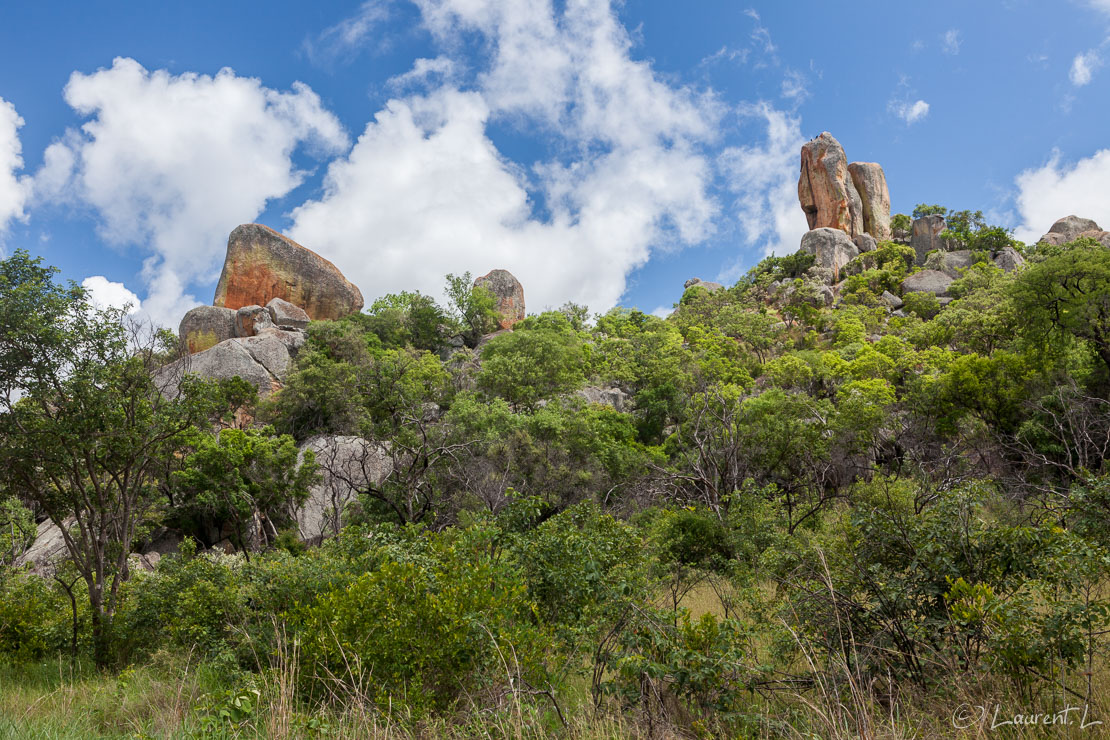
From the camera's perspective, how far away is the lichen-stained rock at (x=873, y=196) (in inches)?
2618

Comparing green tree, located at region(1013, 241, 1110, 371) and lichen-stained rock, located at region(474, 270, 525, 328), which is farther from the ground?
lichen-stained rock, located at region(474, 270, 525, 328)

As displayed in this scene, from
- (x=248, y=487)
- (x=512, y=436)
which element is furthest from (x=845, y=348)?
(x=248, y=487)

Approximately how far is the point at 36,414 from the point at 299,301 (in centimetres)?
3851

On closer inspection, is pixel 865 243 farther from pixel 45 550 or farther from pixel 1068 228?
pixel 45 550

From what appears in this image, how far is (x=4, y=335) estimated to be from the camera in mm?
7539

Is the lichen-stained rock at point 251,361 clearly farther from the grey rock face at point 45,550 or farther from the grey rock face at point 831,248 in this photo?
the grey rock face at point 831,248

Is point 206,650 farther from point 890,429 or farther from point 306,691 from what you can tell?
point 890,429

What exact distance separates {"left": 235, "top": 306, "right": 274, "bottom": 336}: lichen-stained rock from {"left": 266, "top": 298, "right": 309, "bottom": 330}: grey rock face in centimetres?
58

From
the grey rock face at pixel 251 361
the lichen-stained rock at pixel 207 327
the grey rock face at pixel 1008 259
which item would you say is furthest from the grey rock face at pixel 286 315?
the grey rock face at pixel 1008 259

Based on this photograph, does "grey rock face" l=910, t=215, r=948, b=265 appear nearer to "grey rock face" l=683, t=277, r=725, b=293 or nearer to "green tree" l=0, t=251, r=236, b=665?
"grey rock face" l=683, t=277, r=725, b=293

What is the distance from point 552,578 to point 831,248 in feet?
201

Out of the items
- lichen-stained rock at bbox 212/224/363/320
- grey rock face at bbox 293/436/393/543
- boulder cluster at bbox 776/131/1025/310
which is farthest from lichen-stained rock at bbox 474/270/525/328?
grey rock face at bbox 293/436/393/543

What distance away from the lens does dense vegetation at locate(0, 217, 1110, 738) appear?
146 inches

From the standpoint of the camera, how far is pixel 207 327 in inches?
1596
